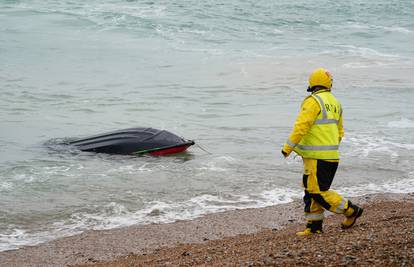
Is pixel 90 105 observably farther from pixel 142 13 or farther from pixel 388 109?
pixel 142 13

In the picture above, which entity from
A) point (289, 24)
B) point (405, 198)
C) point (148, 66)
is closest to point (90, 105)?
point (148, 66)

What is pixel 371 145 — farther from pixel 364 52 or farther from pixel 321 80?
pixel 364 52

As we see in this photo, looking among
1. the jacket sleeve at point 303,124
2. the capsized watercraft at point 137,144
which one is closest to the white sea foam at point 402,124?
the capsized watercraft at point 137,144

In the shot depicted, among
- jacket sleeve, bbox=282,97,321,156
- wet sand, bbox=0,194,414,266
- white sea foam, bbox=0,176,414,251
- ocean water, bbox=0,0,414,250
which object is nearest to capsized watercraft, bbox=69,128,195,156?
ocean water, bbox=0,0,414,250

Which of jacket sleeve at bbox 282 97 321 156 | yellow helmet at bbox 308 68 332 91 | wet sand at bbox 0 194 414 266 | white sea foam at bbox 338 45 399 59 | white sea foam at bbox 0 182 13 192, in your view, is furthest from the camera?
white sea foam at bbox 338 45 399 59

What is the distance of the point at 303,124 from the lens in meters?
6.84

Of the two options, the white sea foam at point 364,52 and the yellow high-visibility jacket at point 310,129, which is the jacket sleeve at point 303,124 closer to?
the yellow high-visibility jacket at point 310,129

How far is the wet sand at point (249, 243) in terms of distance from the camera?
234 inches

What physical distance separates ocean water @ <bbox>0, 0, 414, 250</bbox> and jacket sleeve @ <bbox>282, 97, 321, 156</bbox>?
3050 mm

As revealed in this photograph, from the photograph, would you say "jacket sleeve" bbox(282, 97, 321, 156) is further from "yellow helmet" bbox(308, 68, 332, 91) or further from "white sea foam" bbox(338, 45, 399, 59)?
"white sea foam" bbox(338, 45, 399, 59)

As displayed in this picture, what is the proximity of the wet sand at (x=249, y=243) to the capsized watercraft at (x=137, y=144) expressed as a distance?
12.2 ft

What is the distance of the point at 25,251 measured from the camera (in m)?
8.11

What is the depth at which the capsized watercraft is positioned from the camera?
13.1m

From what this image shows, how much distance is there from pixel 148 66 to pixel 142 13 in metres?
11.9
